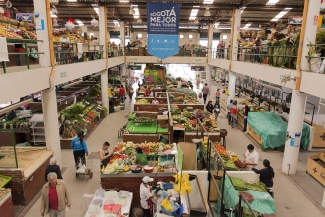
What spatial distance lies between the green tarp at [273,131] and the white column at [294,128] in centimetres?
207

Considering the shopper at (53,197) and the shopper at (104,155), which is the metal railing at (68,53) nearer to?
the shopper at (104,155)

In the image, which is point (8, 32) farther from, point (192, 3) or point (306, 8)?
point (192, 3)

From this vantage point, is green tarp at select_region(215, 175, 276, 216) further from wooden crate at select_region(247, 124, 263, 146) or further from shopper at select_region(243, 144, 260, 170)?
wooden crate at select_region(247, 124, 263, 146)

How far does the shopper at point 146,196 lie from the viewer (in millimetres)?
6043

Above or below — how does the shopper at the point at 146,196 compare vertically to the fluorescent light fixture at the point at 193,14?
below

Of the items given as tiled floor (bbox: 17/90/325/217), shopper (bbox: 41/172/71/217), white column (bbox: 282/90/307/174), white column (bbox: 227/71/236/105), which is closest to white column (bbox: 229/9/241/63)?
white column (bbox: 227/71/236/105)

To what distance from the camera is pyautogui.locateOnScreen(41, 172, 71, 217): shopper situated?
540 cm

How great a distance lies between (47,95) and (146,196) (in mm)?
5042

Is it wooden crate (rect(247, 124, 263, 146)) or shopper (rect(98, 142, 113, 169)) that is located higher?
shopper (rect(98, 142, 113, 169))

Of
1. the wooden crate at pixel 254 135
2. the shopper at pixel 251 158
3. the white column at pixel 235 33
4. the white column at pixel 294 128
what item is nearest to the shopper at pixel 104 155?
the shopper at pixel 251 158

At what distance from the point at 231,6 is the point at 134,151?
493 inches

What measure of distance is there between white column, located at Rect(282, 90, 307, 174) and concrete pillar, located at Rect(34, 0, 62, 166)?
8402mm

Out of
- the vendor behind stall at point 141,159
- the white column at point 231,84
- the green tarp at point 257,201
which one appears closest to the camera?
the green tarp at point 257,201

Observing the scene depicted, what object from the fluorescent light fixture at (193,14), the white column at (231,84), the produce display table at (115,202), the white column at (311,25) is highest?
the fluorescent light fixture at (193,14)
